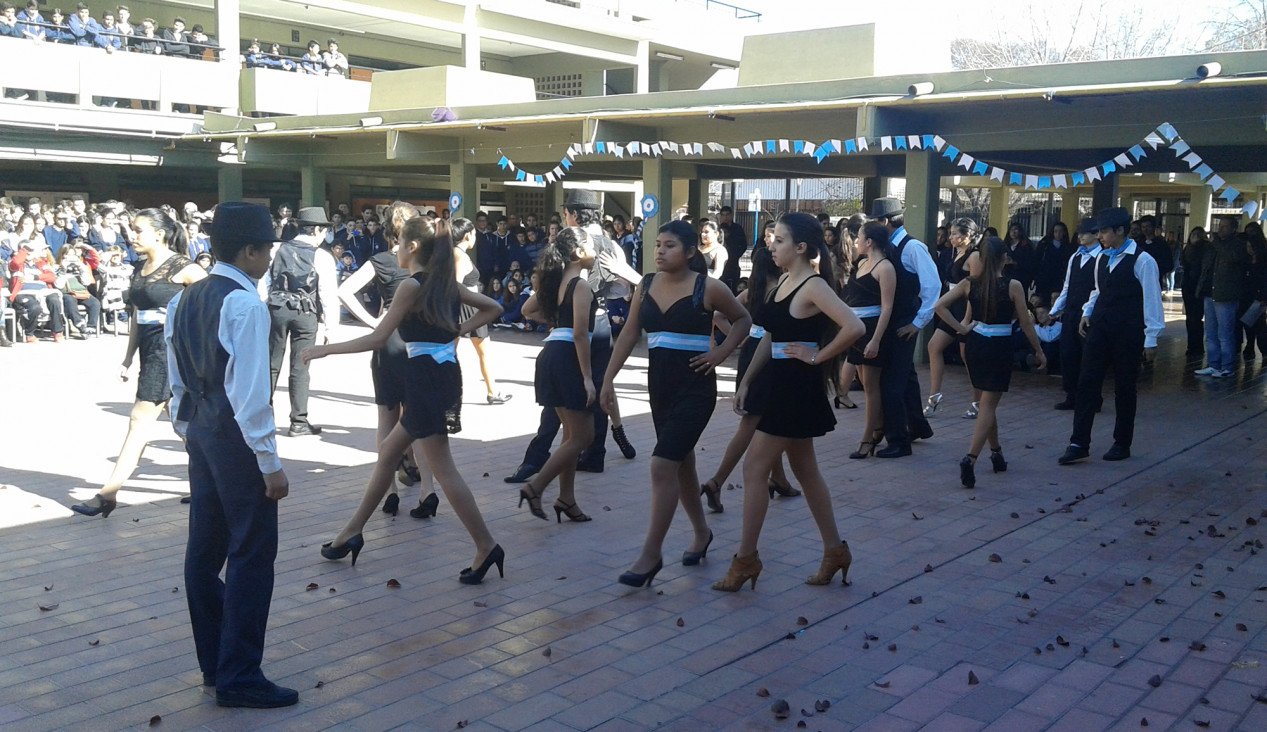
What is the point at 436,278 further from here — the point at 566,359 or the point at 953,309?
the point at 953,309

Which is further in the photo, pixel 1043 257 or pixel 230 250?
pixel 1043 257

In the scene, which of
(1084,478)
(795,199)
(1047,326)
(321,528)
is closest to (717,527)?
(321,528)

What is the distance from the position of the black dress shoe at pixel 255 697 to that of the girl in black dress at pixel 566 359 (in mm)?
2454

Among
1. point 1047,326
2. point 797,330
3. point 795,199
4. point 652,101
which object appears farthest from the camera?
point 795,199

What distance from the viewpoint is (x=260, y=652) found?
388cm

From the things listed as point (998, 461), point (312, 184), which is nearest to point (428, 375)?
point (998, 461)

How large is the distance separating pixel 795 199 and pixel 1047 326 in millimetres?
34374

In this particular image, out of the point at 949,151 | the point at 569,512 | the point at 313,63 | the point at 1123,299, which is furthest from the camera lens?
the point at 313,63

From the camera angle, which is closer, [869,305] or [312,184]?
[869,305]

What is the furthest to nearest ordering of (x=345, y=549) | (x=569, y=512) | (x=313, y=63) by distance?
(x=313, y=63) < (x=569, y=512) < (x=345, y=549)

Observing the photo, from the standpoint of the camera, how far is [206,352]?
12.2ft

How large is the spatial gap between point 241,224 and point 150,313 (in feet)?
9.89

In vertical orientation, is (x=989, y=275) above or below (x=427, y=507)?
above

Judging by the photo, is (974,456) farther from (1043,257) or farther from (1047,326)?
(1043,257)
